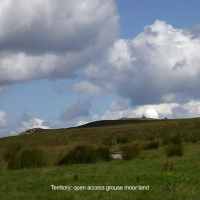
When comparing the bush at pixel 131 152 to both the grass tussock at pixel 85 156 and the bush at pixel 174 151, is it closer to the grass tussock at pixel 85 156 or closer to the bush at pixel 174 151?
the grass tussock at pixel 85 156

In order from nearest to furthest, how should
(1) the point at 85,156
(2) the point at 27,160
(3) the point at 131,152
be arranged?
(2) the point at 27,160 < (1) the point at 85,156 < (3) the point at 131,152

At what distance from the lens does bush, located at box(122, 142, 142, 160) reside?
56.0 feet

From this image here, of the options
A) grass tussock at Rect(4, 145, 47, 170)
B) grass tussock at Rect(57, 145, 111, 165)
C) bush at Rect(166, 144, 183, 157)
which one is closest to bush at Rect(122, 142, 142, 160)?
grass tussock at Rect(57, 145, 111, 165)

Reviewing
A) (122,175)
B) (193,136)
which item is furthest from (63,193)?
(193,136)

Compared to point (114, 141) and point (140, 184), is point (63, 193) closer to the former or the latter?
point (140, 184)

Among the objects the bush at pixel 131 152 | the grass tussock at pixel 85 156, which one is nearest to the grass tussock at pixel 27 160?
the grass tussock at pixel 85 156

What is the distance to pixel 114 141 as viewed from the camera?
27.2 meters

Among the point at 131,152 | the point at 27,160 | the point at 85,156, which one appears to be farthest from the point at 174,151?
the point at 27,160

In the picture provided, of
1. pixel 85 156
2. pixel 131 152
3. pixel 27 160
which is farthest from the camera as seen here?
pixel 131 152

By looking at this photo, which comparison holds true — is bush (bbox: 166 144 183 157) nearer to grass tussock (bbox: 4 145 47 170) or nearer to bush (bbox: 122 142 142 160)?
bush (bbox: 122 142 142 160)

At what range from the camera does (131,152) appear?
17.4m

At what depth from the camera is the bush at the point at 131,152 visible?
17.1 metres

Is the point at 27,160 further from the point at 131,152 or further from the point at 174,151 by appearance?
the point at 174,151

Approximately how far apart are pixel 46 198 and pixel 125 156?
7.87 meters
